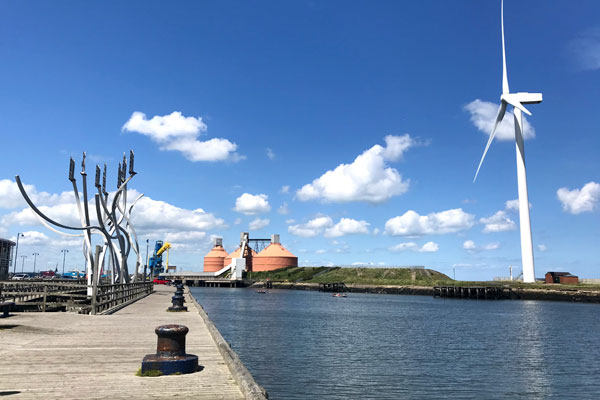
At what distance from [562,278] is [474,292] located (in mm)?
25391

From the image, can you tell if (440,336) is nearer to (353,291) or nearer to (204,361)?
(204,361)

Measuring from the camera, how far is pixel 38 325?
2045 cm

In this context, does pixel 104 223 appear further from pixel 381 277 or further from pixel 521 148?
pixel 381 277

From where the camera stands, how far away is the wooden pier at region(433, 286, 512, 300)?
125 meters

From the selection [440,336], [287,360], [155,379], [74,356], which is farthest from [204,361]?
[440,336]

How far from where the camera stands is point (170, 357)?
1091 cm

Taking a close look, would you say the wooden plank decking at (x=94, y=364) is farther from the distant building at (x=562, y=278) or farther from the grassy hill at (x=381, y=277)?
the grassy hill at (x=381, y=277)

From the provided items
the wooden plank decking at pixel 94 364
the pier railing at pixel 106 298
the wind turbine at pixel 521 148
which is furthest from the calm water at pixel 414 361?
the wind turbine at pixel 521 148

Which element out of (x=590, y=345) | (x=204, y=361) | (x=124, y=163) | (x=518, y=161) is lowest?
(x=590, y=345)

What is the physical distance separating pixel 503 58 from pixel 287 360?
363 feet

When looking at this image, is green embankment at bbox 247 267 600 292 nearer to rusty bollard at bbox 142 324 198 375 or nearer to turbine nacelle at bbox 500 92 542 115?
turbine nacelle at bbox 500 92 542 115

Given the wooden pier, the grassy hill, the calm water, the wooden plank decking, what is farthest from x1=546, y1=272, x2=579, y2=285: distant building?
the wooden plank decking

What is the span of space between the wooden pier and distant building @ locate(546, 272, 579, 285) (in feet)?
65.9

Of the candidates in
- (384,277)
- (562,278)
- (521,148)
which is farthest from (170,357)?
(384,277)
